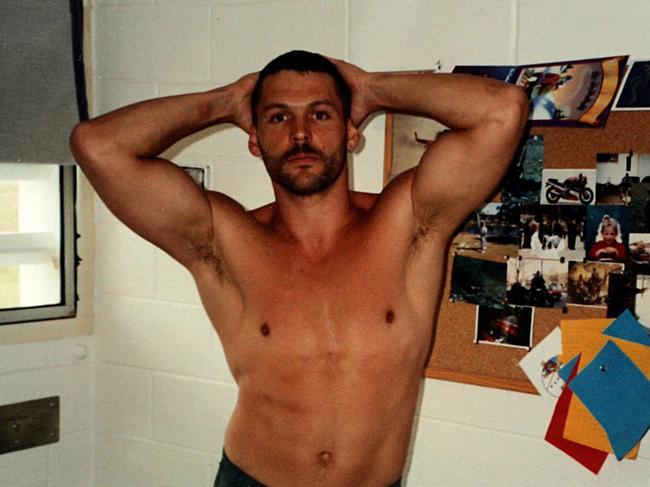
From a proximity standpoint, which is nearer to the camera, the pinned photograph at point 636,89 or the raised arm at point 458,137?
the raised arm at point 458,137

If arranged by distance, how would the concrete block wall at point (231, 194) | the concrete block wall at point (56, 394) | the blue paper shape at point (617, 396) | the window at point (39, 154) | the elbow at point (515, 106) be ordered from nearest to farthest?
1. the elbow at point (515, 106)
2. the blue paper shape at point (617, 396)
3. the concrete block wall at point (231, 194)
4. the window at point (39, 154)
5. the concrete block wall at point (56, 394)

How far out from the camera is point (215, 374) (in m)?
2.13

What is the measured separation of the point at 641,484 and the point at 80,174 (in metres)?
1.72

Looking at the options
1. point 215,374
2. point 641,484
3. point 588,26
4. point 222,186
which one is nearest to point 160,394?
point 215,374

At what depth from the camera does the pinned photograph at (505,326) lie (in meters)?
1.67

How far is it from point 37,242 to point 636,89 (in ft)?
5.49

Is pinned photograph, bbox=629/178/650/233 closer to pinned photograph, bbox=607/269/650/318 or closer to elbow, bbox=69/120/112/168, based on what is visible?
pinned photograph, bbox=607/269/650/318

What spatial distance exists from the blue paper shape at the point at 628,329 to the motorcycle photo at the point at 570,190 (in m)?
0.25

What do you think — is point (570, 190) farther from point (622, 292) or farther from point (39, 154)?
point (39, 154)

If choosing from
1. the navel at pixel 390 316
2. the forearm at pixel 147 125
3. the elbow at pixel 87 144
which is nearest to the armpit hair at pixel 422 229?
the navel at pixel 390 316

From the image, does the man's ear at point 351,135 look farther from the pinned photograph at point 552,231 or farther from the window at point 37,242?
the window at point 37,242

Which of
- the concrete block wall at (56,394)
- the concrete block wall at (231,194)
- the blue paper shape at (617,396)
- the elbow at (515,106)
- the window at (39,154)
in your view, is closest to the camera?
the elbow at (515,106)

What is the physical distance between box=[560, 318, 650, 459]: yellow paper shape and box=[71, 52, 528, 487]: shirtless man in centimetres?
34

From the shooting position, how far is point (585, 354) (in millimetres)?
1611
